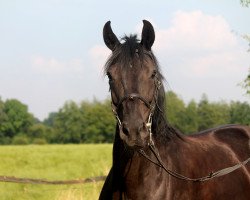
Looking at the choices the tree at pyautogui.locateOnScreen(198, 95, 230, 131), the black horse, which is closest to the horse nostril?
the black horse

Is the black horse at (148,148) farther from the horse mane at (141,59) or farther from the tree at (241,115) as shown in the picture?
the tree at (241,115)

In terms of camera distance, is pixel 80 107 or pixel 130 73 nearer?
pixel 130 73

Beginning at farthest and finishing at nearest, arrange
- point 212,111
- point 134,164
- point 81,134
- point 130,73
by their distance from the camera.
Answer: point 81,134 < point 212,111 < point 134,164 < point 130,73

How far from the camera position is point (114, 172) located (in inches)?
169

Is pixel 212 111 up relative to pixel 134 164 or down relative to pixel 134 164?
up

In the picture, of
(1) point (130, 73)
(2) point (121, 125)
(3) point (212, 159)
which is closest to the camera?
(2) point (121, 125)

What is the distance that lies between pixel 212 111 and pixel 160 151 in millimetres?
80370

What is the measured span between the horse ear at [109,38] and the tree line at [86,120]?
65.0m

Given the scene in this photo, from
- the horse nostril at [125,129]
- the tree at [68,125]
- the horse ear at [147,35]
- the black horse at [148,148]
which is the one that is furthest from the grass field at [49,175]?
the tree at [68,125]

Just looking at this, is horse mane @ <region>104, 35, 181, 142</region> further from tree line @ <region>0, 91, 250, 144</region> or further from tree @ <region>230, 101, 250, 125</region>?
tree line @ <region>0, 91, 250, 144</region>

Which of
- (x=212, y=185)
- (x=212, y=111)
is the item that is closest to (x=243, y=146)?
(x=212, y=185)

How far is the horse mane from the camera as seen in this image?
156 inches

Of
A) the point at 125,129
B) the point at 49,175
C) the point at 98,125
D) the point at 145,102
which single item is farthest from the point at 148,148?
the point at 98,125

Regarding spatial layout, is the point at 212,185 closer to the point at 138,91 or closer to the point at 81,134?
the point at 138,91
